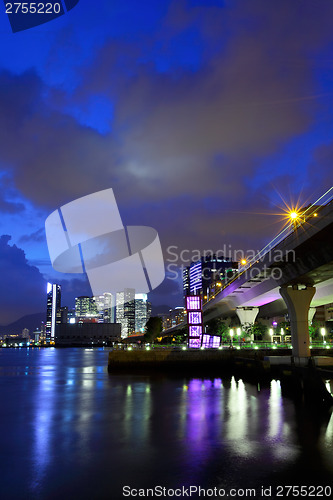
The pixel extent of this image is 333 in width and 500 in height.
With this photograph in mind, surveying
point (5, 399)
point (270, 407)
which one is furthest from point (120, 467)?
point (5, 399)

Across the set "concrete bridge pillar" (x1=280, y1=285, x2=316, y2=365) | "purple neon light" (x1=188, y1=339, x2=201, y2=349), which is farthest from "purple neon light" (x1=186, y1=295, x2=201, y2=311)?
"concrete bridge pillar" (x1=280, y1=285, x2=316, y2=365)

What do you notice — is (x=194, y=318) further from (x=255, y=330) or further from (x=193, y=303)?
(x=255, y=330)

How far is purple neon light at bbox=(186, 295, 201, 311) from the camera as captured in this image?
7356cm

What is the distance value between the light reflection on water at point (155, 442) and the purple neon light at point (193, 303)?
35.2m

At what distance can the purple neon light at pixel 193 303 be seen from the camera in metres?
73.6

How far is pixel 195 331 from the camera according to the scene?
7206 centimetres

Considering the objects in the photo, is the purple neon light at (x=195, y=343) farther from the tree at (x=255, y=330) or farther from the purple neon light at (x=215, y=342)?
the tree at (x=255, y=330)

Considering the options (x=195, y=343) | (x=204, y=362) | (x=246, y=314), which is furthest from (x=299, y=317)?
(x=246, y=314)

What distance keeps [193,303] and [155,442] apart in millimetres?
53522

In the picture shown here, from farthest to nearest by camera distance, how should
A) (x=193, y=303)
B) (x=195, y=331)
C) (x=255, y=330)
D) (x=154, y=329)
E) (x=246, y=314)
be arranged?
(x=154, y=329)
(x=255, y=330)
(x=246, y=314)
(x=193, y=303)
(x=195, y=331)

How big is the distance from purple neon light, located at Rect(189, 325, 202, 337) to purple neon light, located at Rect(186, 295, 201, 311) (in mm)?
3225

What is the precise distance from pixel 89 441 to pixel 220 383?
28.0 meters

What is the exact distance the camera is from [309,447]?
1970 cm

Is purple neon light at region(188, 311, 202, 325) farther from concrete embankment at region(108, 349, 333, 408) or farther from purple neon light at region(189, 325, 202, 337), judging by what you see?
concrete embankment at region(108, 349, 333, 408)
